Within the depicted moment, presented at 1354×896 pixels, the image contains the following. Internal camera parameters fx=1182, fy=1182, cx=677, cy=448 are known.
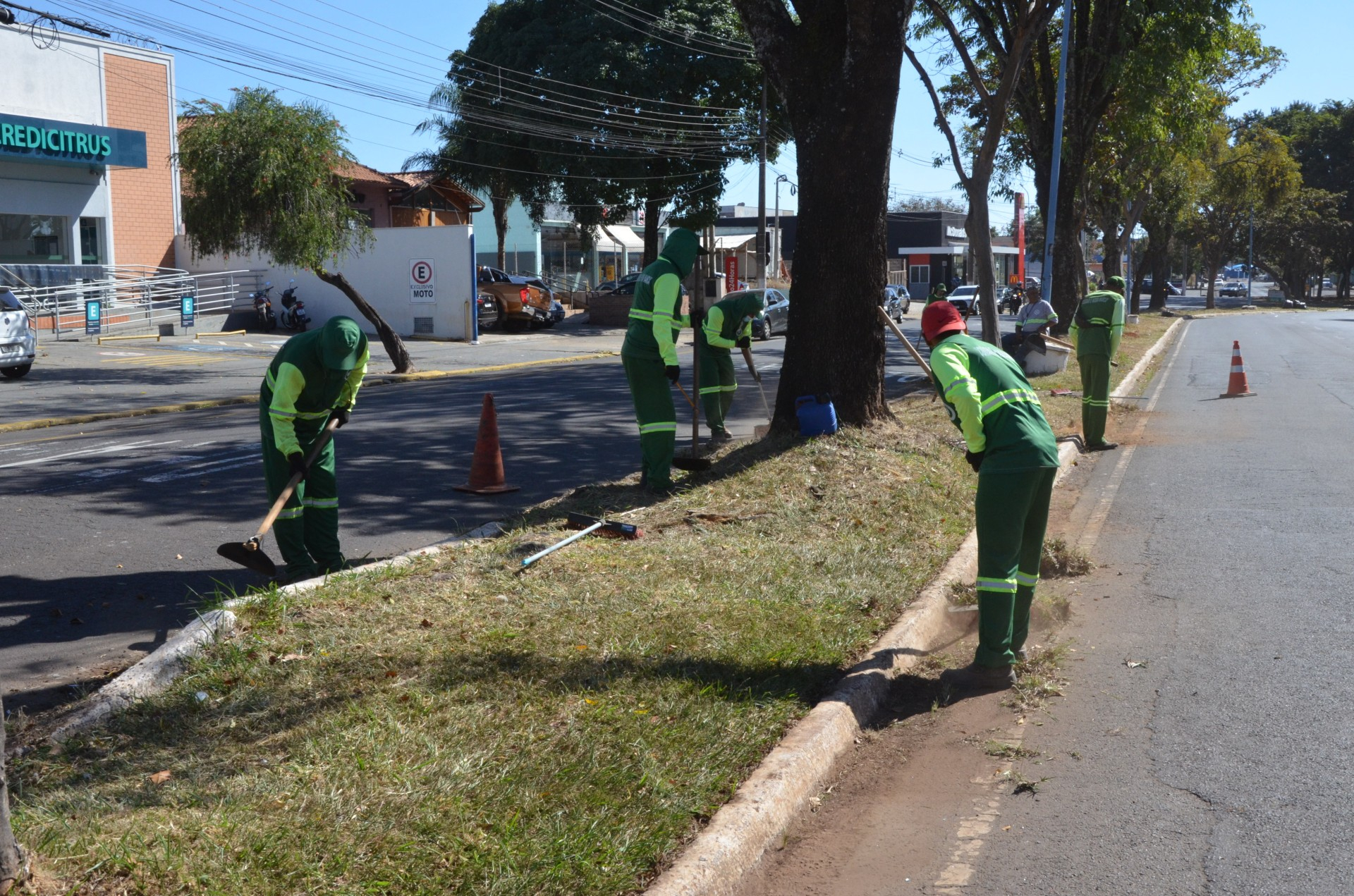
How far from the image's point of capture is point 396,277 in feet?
107

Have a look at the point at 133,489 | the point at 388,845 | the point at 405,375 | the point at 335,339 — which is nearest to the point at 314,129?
the point at 405,375

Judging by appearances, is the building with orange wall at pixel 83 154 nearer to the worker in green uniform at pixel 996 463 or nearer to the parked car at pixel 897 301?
the worker in green uniform at pixel 996 463

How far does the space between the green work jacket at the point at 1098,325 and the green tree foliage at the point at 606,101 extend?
27425mm

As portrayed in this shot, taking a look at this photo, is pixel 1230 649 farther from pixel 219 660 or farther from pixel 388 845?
pixel 219 660

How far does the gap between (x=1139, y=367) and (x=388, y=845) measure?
21553 mm

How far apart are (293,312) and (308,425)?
Result: 26696mm

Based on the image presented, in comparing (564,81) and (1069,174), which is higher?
(564,81)

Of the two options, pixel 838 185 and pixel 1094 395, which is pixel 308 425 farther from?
pixel 1094 395

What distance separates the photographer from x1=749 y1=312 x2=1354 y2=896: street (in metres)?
3.76

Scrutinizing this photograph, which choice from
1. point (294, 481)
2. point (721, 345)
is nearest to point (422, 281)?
point (721, 345)

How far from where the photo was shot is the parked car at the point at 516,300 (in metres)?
35.7

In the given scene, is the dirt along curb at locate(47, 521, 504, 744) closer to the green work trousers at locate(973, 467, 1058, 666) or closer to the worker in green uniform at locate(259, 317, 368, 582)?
the worker in green uniform at locate(259, 317, 368, 582)

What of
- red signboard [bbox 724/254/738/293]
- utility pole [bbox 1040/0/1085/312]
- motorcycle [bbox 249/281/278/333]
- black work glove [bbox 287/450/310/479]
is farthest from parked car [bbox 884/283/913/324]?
black work glove [bbox 287/450/310/479]

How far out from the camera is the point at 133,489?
955 centimetres
